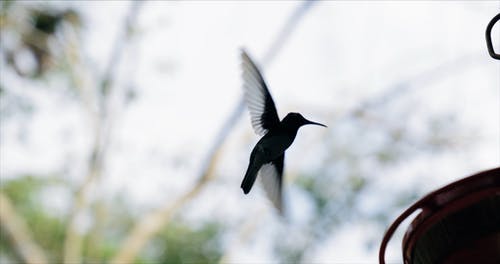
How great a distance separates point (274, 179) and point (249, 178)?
0.38m

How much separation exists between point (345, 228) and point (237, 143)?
220 centimetres

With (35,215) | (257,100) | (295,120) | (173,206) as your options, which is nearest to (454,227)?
(295,120)

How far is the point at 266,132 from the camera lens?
1.34 m

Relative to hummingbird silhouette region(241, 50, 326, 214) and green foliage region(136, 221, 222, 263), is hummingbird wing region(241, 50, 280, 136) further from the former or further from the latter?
green foliage region(136, 221, 222, 263)

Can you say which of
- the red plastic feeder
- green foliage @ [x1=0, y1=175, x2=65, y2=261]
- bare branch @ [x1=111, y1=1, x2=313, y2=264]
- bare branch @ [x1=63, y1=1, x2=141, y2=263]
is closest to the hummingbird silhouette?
the red plastic feeder

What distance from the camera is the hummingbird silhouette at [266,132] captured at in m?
1.22

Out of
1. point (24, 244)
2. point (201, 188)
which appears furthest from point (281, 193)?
point (24, 244)

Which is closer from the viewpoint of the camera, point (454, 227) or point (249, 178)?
point (249, 178)

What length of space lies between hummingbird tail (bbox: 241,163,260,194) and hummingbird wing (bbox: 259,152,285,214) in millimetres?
156

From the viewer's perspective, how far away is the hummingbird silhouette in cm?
122

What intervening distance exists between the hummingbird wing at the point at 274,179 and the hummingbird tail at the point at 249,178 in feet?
0.51

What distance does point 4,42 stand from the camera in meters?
8.19

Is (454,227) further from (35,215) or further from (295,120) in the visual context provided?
(35,215)

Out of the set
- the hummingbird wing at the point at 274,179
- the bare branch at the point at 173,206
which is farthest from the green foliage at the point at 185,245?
the hummingbird wing at the point at 274,179
